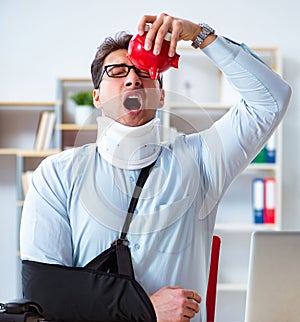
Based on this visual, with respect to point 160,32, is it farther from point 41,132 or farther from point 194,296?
point 41,132

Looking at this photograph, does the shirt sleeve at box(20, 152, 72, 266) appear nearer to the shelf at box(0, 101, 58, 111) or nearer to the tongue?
the tongue

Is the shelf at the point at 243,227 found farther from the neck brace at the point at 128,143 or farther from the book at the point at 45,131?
the neck brace at the point at 128,143

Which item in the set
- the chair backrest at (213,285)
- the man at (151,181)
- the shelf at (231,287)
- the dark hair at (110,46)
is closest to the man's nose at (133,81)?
the man at (151,181)

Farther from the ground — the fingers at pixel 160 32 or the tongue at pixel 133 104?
the fingers at pixel 160 32

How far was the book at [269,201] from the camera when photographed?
14.2 ft

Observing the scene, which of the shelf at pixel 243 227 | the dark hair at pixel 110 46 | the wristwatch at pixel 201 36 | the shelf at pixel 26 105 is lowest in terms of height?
the shelf at pixel 243 227

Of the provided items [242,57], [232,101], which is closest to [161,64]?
[242,57]

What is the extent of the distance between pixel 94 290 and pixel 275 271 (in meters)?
0.41

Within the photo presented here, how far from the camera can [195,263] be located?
1.68 meters

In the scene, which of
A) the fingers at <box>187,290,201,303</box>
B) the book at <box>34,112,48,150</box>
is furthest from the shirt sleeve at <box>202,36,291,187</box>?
the book at <box>34,112,48,150</box>

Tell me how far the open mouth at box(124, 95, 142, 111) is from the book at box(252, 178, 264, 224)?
2.86m

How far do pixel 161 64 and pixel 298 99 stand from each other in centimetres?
319

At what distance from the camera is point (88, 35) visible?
14.9 ft

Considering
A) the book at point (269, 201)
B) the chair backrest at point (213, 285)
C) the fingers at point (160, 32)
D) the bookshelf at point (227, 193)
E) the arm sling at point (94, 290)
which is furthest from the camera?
the bookshelf at point (227, 193)
